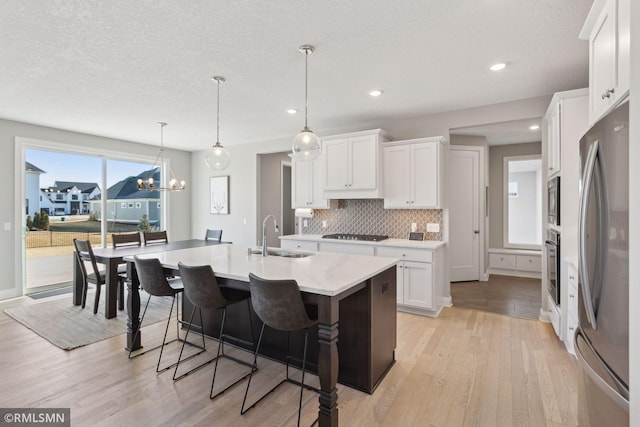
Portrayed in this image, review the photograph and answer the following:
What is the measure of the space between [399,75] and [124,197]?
5.69m

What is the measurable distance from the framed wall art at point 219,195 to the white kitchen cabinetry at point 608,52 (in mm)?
6059

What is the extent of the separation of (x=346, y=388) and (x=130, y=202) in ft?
19.3

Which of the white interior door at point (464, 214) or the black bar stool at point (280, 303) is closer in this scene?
the black bar stool at point (280, 303)

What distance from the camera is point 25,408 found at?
2.21 meters

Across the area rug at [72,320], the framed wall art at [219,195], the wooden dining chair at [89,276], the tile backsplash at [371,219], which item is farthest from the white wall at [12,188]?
the tile backsplash at [371,219]

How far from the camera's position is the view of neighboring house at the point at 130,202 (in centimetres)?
611

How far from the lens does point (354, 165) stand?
4.54 meters

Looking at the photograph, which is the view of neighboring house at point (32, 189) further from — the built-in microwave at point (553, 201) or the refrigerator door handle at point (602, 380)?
the built-in microwave at point (553, 201)

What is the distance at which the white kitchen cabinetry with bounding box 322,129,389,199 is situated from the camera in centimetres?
440

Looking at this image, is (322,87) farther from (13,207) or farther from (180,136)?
(13,207)

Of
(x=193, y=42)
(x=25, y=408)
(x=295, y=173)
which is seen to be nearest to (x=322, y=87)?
(x=193, y=42)

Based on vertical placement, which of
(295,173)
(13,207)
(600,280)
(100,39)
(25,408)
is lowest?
(25,408)

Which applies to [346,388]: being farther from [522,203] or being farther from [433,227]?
[522,203]

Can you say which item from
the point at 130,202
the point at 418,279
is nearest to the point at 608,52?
the point at 418,279
